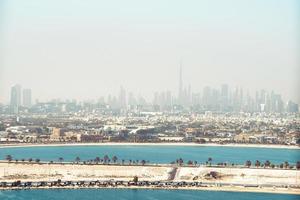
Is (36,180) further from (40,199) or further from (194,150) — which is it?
(194,150)

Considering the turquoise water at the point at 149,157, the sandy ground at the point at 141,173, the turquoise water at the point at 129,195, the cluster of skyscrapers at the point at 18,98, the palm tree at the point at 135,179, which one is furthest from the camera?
the cluster of skyscrapers at the point at 18,98

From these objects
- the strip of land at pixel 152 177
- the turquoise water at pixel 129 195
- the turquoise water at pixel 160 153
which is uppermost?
the turquoise water at pixel 160 153

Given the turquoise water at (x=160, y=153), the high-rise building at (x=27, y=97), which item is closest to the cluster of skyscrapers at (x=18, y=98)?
the high-rise building at (x=27, y=97)

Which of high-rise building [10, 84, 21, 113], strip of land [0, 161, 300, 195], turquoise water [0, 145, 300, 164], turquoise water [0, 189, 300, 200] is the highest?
high-rise building [10, 84, 21, 113]

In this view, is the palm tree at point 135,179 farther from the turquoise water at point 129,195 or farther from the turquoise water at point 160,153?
the turquoise water at point 160,153

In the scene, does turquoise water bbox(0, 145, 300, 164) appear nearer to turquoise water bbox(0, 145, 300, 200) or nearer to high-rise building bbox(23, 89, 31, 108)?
turquoise water bbox(0, 145, 300, 200)

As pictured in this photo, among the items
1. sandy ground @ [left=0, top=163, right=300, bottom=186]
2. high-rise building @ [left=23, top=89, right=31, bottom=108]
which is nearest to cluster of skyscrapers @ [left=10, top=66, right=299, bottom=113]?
high-rise building @ [left=23, top=89, right=31, bottom=108]

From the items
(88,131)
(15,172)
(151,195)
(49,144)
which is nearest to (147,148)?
(49,144)
